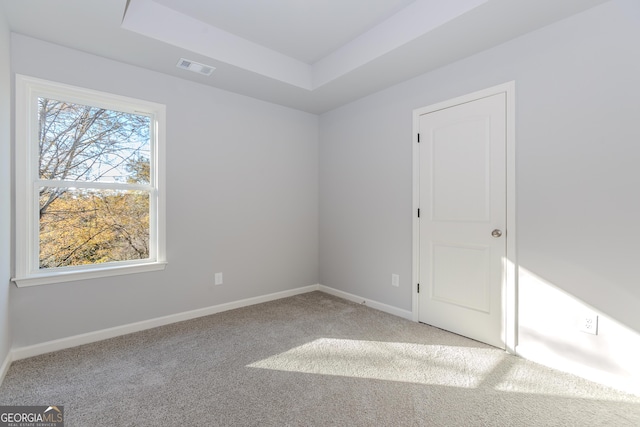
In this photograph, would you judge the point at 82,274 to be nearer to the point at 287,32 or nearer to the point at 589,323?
the point at 287,32

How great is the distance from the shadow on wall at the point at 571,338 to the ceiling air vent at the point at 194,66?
315 centimetres

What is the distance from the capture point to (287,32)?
274cm

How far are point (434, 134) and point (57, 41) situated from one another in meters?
3.20

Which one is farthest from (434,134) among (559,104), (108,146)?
(108,146)

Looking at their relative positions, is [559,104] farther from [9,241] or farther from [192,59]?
[9,241]

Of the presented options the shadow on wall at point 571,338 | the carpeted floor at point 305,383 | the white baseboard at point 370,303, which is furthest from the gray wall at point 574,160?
the white baseboard at point 370,303

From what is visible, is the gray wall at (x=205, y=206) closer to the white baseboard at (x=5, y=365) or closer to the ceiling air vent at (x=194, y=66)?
the white baseboard at (x=5, y=365)

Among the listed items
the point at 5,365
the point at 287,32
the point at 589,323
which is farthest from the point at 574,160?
the point at 5,365

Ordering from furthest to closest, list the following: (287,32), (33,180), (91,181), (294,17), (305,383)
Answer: (287,32)
(91,181)
(294,17)
(33,180)
(305,383)

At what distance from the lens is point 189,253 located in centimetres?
313

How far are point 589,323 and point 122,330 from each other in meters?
3.58

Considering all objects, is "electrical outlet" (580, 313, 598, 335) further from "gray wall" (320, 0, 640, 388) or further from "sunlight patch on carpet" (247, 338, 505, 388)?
"sunlight patch on carpet" (247, 338, 505, 388)

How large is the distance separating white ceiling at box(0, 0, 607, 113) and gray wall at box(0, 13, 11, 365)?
0.29 m

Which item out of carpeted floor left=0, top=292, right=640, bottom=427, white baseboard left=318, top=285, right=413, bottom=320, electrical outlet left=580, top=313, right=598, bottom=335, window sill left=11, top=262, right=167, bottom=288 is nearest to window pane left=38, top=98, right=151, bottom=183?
window sill left=11, top=262, right=167, bottom=288
